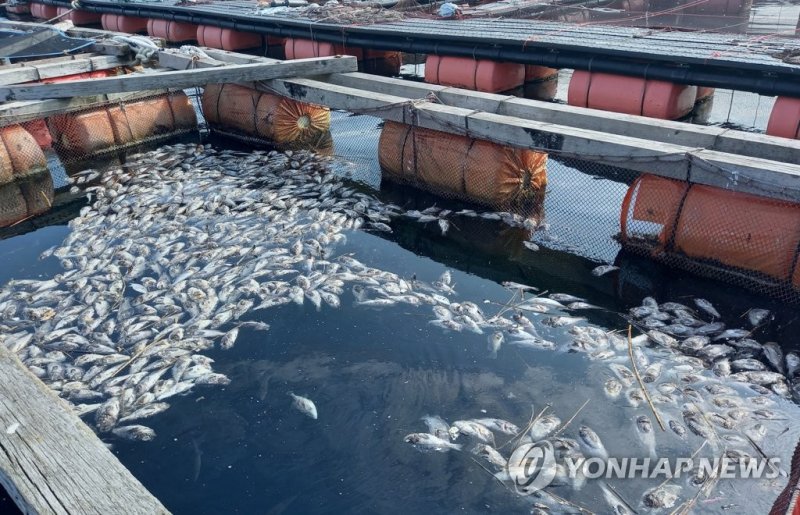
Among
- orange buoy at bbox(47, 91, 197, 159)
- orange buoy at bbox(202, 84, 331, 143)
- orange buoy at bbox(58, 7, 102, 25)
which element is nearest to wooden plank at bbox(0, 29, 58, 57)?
orange buoy at bbox(47, 91, 197, 159)

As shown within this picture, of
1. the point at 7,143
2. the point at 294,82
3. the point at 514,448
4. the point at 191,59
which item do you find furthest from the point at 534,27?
the point at 514,448

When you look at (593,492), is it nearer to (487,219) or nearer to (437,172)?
(487,219)

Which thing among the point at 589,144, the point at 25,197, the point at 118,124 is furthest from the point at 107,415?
the point at 118,124

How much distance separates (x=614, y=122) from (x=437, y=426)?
18.9 feet

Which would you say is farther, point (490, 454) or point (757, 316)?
point (757, 316)

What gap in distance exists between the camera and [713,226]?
22.9 ft

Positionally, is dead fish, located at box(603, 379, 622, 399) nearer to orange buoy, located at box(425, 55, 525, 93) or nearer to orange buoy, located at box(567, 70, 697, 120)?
orange buoy, located at box(567, 70, 697, 120)

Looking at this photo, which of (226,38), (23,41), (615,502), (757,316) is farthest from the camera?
(226,38)

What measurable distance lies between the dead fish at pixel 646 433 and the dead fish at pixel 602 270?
2.75 meters

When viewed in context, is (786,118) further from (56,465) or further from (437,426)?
(56,465)

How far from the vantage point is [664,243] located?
7.48 m

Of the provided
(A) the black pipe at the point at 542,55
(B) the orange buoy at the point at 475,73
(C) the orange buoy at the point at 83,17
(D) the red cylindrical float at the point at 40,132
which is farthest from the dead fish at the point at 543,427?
(C) the orange buoy at the point at 83,17

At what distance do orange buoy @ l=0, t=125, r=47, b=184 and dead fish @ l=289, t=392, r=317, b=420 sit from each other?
8938mm

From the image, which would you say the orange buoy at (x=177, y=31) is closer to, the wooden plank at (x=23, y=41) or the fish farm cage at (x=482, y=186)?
the wooden plank at (x=23, y=41)
